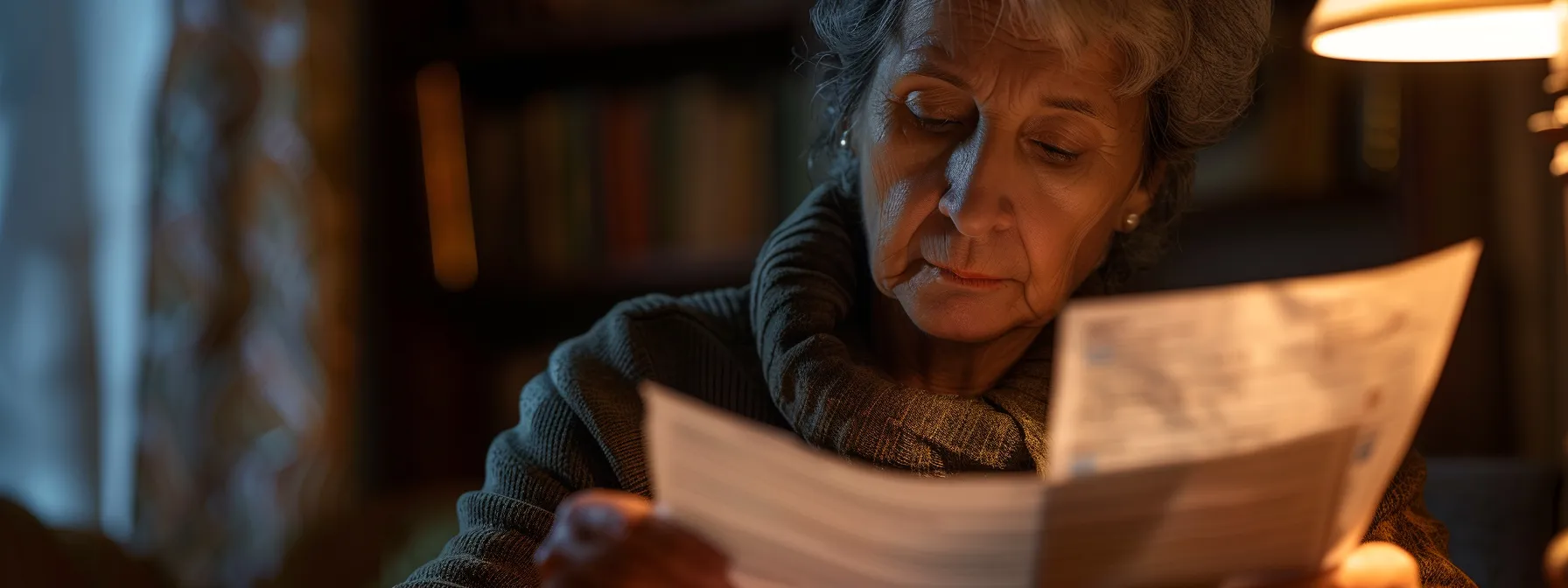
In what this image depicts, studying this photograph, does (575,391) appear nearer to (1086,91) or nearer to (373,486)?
(1086,91)

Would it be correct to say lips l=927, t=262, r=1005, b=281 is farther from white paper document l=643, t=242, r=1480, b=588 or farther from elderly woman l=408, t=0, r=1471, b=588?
white paper document l=643, t=242, r=1480, b=588

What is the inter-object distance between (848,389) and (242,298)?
59.3 inches

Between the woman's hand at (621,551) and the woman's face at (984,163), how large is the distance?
431 mm

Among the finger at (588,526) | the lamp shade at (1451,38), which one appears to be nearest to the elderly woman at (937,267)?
the lamp shade at (1451,38)

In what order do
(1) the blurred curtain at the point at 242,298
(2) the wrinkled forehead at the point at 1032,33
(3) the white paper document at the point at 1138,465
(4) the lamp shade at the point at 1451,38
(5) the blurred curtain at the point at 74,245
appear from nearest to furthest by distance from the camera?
(3) the white paper document at the point at 1138,465
(4) the lamp shade at the point at 1451,38
(2) the wrinkled forehead at the point at 1032,33
(5) the blurred curtain at the point at 74,245
(1) the blurred curtain at the point at 242,298

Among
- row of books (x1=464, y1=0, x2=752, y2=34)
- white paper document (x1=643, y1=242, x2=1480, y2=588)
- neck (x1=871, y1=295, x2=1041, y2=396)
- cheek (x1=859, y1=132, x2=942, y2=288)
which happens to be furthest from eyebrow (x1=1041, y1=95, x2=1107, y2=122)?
row of books (x1=464, y1=0, x2=752, y2=34)

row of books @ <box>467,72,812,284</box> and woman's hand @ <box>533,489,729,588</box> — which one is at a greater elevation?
woman's hand @ <box>533,489,729,588</box>

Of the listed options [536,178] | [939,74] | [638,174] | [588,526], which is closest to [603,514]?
[588,526]

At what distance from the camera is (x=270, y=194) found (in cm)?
215

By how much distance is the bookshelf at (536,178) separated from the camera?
2148mm

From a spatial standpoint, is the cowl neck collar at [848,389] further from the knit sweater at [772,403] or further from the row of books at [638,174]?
the row of books at [638,174]

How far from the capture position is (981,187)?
98cm

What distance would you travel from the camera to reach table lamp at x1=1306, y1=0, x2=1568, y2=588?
0.74 metres

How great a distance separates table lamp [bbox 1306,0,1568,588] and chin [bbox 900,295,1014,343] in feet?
1.03
